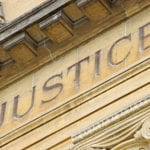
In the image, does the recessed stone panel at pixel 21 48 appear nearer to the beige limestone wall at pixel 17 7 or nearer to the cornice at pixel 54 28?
the cornice at pixel 54 28

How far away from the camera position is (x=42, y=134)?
19.2m

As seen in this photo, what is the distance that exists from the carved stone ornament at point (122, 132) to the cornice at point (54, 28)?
155cm

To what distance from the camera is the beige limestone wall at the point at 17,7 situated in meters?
21.0

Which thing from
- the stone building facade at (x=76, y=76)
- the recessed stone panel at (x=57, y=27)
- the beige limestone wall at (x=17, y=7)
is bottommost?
the stone building facade at (x=76, y=76)

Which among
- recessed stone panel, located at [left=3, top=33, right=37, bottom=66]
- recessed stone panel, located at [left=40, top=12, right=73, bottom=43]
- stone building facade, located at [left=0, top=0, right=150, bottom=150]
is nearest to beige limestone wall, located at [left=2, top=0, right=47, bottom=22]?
stone building facade, located at [left=0, top=0, right=150, bottom=150]

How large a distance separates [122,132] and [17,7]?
3.36m

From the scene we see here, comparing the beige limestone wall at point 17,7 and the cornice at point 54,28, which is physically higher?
the beige limestone wall at point 17,7

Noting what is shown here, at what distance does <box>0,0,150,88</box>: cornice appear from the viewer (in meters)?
19.7

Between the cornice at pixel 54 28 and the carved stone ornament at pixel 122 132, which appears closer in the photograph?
the carved stone ornament at pixel 122 132

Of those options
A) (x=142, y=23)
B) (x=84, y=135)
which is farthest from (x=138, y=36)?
(x=84, y=135)

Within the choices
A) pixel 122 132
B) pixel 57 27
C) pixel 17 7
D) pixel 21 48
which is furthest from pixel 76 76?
pixel 17 7

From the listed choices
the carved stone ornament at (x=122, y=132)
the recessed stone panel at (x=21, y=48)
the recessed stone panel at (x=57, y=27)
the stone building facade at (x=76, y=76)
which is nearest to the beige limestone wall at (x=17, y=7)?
the stone building facade at (x=76, y=76)

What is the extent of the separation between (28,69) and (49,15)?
32.7 inches

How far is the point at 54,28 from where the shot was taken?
1986 cm
